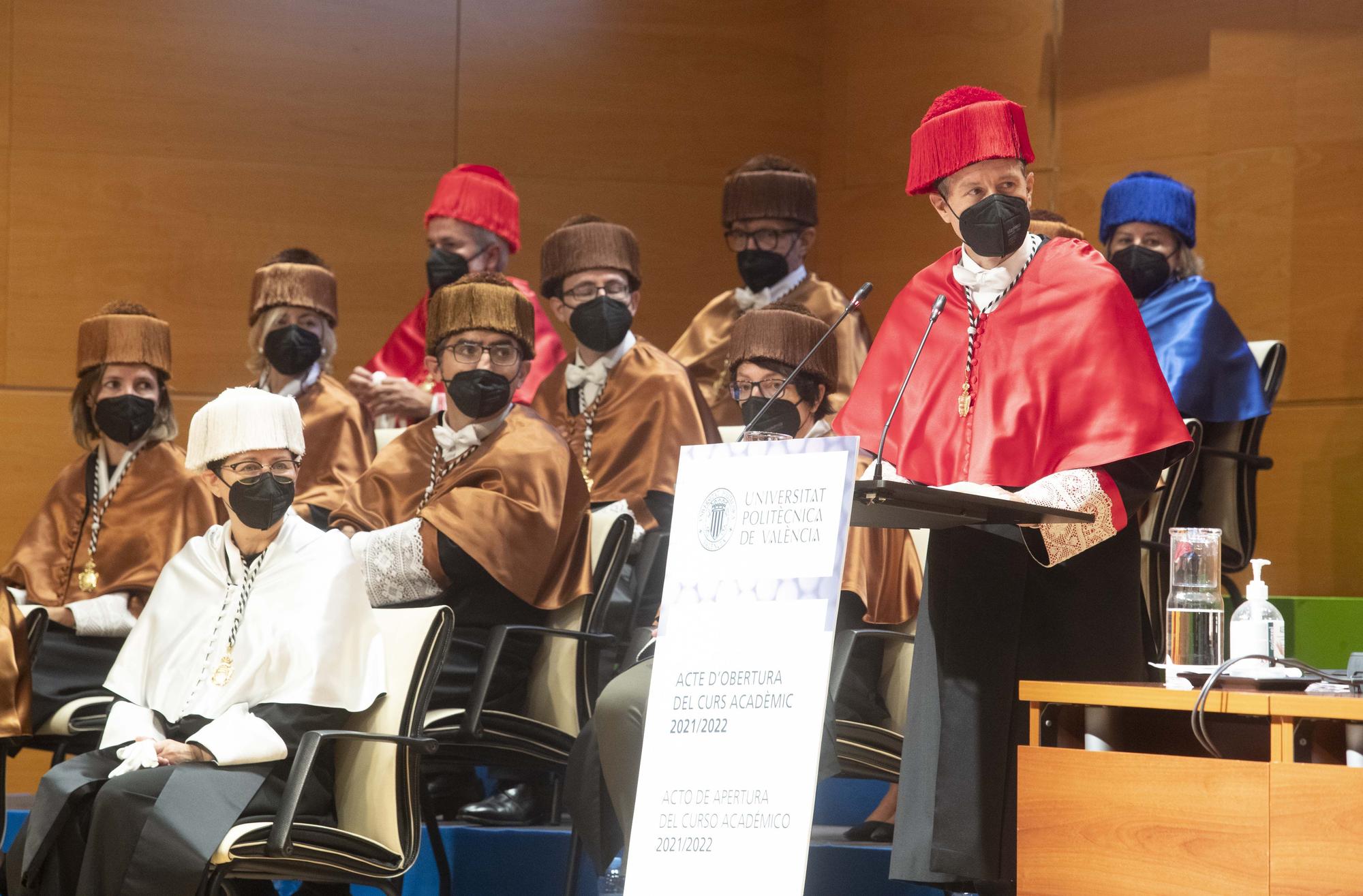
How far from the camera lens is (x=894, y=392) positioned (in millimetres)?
3129

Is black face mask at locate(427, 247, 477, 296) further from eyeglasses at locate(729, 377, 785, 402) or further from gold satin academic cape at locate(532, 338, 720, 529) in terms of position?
eyeglasses at locate(729, 377, 785, 402)

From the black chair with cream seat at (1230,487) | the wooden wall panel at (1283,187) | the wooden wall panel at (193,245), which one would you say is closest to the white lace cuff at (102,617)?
the wooden wall panel at (193,245)

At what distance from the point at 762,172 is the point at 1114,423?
9.41 feet

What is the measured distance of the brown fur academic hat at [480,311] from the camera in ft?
15.2

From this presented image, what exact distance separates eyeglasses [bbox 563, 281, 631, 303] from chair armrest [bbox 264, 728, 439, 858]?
2156mm

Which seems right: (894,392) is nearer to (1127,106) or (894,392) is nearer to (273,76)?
(1127,106)

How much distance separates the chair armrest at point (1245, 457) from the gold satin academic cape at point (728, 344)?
41.1 inches

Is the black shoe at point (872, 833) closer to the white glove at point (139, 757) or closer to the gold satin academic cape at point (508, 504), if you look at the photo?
the gold satin academic cape at point (508, 504)

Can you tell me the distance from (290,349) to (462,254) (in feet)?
2.32

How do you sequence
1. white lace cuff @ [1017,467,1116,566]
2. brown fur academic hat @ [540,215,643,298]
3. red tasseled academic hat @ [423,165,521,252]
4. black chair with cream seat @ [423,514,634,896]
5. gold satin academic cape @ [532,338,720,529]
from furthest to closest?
red tasseled academic hat @ [423,165,521,252]
brown fur academic hat @ [540,215,643,298]
gold satin academic cape @ [532,338,720,529]
black chair with cream seat @ [423,514,634,896]
white lace cuff @ [1017,467,1116,566]

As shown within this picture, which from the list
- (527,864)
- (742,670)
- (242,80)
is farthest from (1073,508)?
(242,80)

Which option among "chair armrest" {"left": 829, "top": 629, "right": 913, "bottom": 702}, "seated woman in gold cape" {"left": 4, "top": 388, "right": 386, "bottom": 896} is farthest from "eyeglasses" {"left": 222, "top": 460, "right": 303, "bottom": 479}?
"chair armrest" {"left": 829, "top": 629, "right": 913, "bottom": 702}

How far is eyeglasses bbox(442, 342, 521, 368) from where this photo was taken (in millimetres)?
4652

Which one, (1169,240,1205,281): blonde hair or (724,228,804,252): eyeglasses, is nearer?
(1169,240,1205,281): blonde hair
